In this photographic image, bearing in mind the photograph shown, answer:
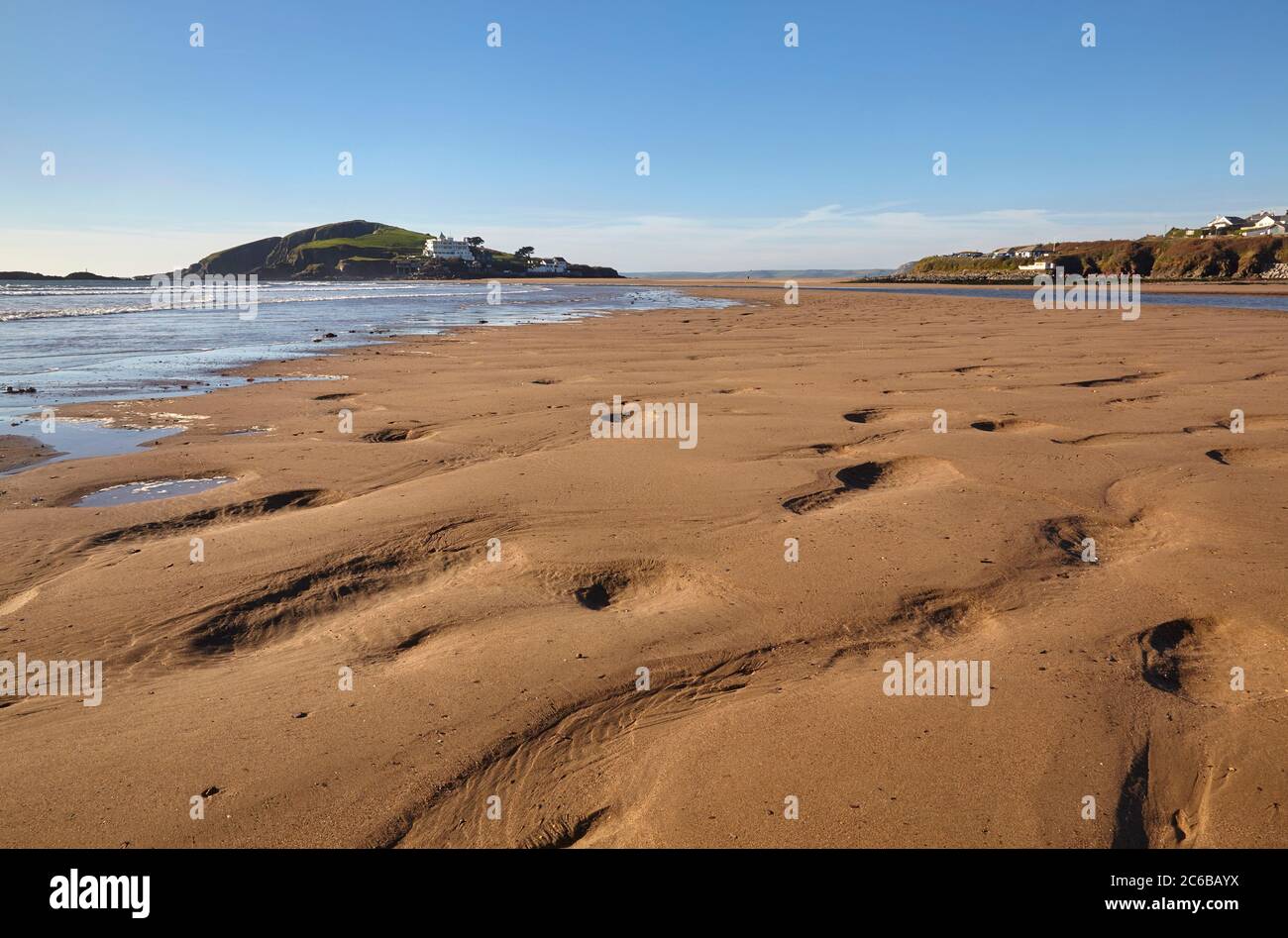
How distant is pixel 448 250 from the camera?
452 feet

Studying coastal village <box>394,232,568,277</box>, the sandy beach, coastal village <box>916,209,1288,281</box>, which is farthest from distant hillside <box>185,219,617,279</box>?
the sandy beach

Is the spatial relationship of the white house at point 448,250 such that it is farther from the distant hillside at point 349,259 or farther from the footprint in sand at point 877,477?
the footprint in sand at point 877,477

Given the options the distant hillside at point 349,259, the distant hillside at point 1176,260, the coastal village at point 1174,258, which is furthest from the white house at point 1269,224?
the distant hillside at point 349,259

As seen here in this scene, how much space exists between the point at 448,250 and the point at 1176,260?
10884 centimetres

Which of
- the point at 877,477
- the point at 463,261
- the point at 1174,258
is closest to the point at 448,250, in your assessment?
the point at 463,261

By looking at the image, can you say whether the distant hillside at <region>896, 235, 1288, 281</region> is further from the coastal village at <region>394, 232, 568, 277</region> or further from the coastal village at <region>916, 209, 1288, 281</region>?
the coastal village at <region>394, 232, 568, 277</region>

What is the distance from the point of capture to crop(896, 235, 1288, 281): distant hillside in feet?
186

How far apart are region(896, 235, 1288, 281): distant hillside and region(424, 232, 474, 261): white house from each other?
269 feet

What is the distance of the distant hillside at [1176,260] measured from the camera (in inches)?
2233

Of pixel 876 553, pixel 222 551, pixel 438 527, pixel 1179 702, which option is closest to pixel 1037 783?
pixel 1179 702

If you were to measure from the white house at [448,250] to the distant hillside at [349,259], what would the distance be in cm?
246

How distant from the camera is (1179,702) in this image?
345 centimetres
